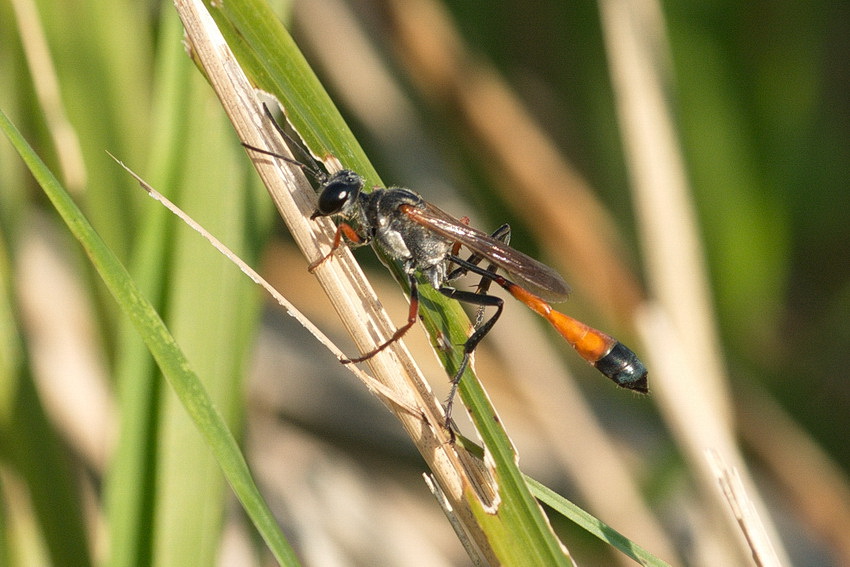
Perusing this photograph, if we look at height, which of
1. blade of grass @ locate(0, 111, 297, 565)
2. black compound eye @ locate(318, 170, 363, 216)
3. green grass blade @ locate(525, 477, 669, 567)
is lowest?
blade of grass @ locate(0, 111, 297, 565)

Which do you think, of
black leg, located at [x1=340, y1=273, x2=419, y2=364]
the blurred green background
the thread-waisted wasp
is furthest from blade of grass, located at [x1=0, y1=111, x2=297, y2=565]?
the thread-waisted wasp

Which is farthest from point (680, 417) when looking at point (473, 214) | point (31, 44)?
point (31, 44)

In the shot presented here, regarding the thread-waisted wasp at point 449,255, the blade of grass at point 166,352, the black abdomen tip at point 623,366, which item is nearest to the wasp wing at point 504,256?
the thread-waisted wasp at point 449,255

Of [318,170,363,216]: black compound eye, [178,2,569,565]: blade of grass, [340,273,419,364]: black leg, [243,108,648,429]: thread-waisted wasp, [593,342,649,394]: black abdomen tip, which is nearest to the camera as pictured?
[178,2,569,565]: blade of grass

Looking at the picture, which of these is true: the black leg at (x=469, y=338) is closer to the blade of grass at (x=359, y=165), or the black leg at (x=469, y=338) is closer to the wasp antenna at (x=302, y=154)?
the blade of grass at (x=359, y=165)

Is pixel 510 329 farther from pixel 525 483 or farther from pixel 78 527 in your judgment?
pixel 525 483

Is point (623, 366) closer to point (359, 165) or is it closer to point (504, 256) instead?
point (504, 256)

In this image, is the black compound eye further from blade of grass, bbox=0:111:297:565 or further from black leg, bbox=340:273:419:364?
blade of grass, bbox=0:111:297:565

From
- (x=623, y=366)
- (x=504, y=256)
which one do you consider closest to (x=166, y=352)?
(x=504, y=256)
